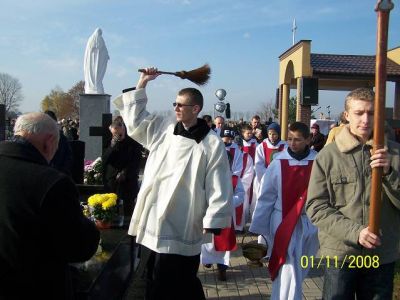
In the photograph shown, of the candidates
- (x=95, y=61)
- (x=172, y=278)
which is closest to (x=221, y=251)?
(x=172, y=278)

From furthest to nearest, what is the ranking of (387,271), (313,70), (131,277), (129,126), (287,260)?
(313,70) < (131,277) < (287,260) < (129,126) < (387,271)

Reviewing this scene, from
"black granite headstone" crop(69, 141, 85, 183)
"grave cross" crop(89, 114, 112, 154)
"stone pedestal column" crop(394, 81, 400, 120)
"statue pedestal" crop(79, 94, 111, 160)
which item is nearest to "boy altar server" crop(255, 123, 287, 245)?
"grave cross" crop(89, 114, 112, 154)

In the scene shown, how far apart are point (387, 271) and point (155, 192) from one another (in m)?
1.74

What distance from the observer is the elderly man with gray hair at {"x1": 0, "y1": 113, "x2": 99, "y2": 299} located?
2.05 m

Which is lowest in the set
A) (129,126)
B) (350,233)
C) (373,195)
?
(350,233)

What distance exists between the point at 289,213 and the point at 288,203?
9 centimetres

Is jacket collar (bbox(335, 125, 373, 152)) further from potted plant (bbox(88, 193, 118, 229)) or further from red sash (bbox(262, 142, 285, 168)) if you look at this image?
red sash (bbox(262, 142, 285, 168))

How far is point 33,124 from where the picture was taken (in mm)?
2262

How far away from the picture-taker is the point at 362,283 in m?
2.81

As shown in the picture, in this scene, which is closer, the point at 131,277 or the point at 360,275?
the point at 360,275

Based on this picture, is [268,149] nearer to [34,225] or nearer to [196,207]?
[196,207]

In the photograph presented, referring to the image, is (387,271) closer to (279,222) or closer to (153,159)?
(279,222)

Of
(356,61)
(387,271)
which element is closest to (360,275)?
(387,271)

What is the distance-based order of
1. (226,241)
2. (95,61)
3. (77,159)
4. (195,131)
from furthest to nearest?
1. (95,61)
2. (77,159)
3. (226,241)
4. (195,131)
